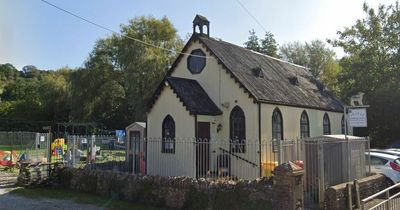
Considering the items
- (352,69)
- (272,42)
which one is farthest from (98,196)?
(272,42)

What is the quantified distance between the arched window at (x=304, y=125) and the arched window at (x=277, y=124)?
2846 millimetres

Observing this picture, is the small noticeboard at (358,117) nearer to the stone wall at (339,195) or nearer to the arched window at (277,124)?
the stone wall at (339,195)

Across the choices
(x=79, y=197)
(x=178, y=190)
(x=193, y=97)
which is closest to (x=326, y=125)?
(x=193, y=97)

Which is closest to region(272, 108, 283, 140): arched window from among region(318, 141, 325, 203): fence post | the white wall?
the white wall

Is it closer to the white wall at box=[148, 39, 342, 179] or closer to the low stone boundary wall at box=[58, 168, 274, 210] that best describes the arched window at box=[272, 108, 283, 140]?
the white wall at box=[148, 39, 342, 179]

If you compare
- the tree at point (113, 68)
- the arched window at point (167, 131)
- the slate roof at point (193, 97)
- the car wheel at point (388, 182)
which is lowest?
the car wheel at point (388, 182)

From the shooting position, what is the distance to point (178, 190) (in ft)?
45.0

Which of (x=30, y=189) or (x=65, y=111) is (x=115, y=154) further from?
(x=65, y=111)

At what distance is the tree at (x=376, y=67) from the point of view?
37.3m

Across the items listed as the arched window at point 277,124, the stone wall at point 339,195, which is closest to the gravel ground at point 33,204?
the stone wall at point 339,195

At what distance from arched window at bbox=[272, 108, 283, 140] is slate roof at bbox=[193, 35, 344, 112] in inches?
25.4

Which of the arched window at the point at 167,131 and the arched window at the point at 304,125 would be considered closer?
the arched window at the point at 167,131

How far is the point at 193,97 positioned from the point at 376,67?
2491 cm

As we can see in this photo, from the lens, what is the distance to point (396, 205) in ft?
34.8
